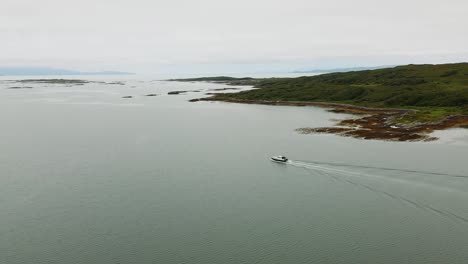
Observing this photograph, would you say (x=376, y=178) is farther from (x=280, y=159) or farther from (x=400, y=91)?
(x=400, y=91)

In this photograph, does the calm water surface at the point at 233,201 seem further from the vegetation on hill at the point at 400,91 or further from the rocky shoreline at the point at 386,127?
the vegetation on hill at the point at 400,91

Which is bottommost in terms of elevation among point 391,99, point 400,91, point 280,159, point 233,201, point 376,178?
point 233,201

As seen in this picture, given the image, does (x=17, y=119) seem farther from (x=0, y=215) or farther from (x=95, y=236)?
(x=95, y=236)

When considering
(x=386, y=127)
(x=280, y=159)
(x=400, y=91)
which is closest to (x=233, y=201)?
(x=280, y=159)

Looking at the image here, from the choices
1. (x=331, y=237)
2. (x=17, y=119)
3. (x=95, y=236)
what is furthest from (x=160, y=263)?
(x=17, y=119)

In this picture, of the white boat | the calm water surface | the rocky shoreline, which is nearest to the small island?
the rocky shoreline

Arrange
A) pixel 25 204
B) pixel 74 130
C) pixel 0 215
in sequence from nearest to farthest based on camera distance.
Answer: pixel 0 215, pixel 25 204, pixel 74 130
